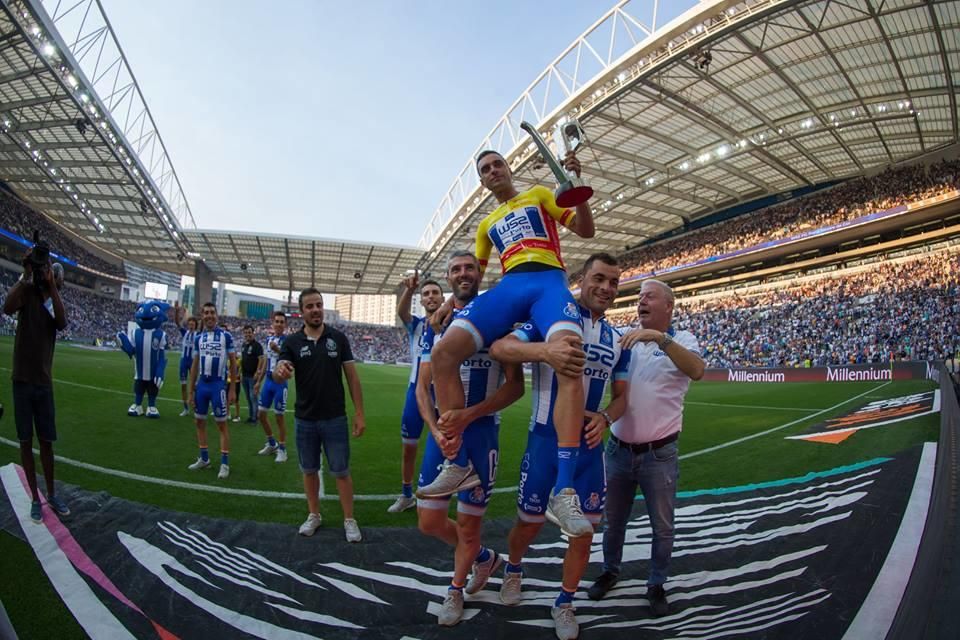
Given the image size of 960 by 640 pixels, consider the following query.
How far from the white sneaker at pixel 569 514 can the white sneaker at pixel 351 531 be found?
2064 millimetres

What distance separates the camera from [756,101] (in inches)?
893

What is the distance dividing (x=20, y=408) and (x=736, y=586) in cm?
607

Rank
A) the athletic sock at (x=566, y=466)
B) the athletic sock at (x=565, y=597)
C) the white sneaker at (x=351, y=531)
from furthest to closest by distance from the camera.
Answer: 1. the white sneaker at (x=351, y=531)
2. the athletic sock at (x=565, y=597)
3. the athletic sock at (x=566, y=466)

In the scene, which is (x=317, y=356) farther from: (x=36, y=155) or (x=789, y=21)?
(x=36, y=155)

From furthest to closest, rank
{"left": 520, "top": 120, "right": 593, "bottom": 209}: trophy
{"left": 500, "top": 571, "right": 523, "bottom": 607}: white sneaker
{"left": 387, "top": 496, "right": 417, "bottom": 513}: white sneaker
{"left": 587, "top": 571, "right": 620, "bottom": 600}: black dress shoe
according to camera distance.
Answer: {"left": 387, "top": 496, "right": 417, "bottom": 513}: white sneaker → {"left": 520, "top": 120, "right": 593, "bottom": 209}: trophy → {"left": 587, "top": 571, "right": 620, "bottom": 600}: black dress shoe → {"left": 500, "top": 571, "right": 523, "bottom": 607}: white sneaker

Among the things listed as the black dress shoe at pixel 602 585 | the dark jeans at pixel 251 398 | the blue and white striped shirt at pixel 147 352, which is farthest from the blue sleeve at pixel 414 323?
the blue and white striped shirt at pixel 147 352

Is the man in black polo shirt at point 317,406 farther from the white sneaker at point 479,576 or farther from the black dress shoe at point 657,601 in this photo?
the black dress shoe at point 657,601

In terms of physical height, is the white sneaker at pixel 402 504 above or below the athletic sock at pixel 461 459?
below

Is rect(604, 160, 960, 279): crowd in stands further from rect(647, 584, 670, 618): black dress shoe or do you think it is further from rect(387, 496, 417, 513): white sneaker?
rect(387, 496, 417, 513): white sneaker

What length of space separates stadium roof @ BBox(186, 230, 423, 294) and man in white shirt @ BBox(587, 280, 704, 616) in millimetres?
41572

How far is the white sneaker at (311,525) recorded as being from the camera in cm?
404

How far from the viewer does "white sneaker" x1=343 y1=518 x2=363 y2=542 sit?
396 cm

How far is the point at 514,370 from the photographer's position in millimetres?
3131

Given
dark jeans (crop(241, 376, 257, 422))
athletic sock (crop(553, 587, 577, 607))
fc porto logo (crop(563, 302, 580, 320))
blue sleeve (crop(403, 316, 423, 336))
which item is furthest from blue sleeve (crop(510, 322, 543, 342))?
dark jeans (crop(241, 376, 257, 422))
